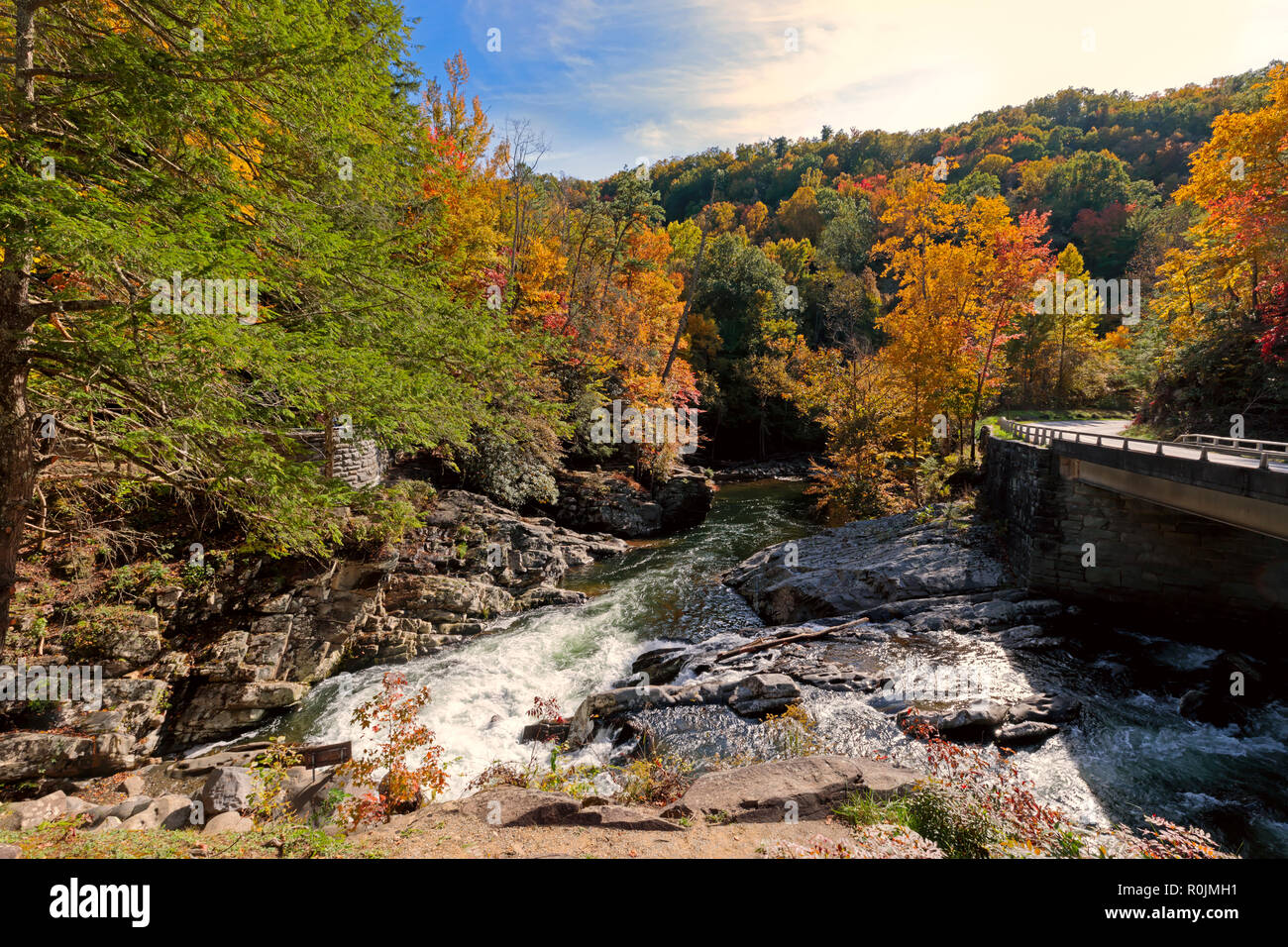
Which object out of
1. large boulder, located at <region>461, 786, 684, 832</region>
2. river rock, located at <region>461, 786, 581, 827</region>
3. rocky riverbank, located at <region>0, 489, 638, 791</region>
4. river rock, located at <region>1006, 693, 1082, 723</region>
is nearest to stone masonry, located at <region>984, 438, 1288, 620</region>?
river rock, located at <region>1006, 693, 1082, 723</region>

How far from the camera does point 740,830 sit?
517 cm

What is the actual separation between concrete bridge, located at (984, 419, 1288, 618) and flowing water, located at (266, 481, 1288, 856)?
1.21 metres

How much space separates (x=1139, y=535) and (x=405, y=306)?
1571 centimetres

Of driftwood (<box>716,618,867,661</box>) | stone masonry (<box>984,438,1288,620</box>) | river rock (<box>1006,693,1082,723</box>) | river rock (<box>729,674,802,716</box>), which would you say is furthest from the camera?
driftwood (<box>716,618,867,661</box>)

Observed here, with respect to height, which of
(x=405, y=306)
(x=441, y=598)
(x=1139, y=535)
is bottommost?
(x=441, y=598)

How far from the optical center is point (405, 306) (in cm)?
665

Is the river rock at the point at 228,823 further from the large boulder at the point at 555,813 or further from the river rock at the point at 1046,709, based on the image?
the river rock at the point at 1046,709

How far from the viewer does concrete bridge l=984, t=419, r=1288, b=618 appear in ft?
33.6

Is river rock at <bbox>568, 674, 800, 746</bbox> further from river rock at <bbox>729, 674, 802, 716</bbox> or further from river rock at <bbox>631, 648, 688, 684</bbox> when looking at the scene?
river rock at <bbox>631, 648, 688, 684</bbox>

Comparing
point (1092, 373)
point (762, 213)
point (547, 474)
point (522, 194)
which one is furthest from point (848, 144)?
point (547, 474)

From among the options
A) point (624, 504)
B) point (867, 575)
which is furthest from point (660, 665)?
point (624, 504)

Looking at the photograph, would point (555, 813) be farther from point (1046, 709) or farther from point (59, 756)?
point (1046, 709)

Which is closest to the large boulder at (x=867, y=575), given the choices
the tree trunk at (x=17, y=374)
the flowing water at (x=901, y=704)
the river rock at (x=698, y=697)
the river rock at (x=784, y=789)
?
the flowing water at (x=901, y=704)

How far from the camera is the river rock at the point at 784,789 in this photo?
5570 mm
